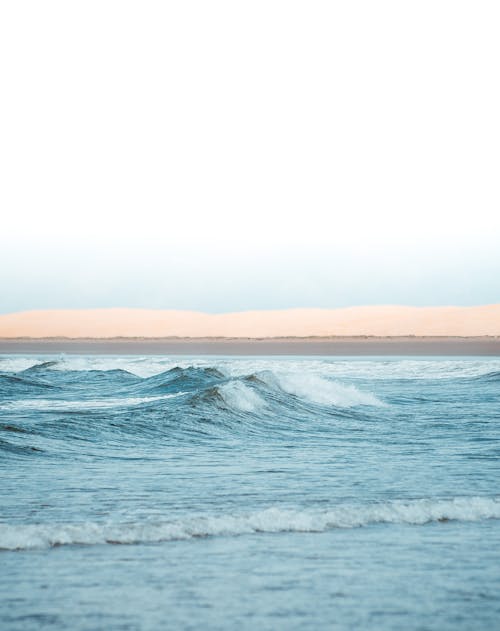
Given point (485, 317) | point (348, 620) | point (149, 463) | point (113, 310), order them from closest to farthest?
point (348, 620)
point (149, 463)
point (485, 317)
point (113, 310)

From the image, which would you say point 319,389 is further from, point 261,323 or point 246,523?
point 261,323

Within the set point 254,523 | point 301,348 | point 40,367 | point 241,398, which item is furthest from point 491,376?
point 301,348

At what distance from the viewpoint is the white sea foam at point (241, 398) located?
728 inches

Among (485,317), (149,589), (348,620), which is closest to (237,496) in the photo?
(149,589)

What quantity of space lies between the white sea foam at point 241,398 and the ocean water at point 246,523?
5.49 ft

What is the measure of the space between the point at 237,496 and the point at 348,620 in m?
3.54

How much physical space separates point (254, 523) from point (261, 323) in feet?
368

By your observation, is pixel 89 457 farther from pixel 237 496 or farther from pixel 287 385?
pixel 287 385

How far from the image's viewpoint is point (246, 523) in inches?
303

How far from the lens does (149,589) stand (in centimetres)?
588

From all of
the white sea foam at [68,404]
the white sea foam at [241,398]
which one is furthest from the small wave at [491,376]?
the white sea foam at [68,404]

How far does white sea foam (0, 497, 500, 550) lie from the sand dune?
287 ft

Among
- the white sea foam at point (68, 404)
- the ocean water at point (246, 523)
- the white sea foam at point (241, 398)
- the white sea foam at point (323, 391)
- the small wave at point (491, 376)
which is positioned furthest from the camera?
the small wave at point (491, 376)

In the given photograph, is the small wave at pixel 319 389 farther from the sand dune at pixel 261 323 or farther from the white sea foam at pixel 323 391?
the sand dune at pixel 261 323
